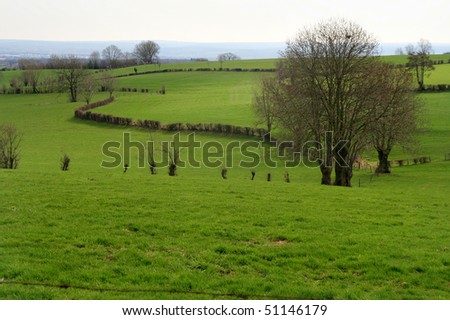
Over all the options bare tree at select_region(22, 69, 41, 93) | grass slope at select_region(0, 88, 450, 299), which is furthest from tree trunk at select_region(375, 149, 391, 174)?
bare tree at select_region(22, 69, 41, 93)

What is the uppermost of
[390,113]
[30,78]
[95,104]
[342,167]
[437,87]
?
[30,78]

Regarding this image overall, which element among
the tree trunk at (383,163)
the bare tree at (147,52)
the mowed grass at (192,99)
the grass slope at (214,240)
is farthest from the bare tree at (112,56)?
the grass slope at (214,240)

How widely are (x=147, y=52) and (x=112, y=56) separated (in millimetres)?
13217

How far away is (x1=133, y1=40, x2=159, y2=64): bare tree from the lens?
547 feet

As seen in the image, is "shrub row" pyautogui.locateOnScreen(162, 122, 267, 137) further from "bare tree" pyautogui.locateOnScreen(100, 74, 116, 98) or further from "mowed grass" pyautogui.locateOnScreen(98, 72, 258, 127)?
"bare tree" pyautogui.locateOnScreen(100, 74, 116, 98)

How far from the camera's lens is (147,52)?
6722 inches

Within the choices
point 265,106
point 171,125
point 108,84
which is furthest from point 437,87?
point 108,84

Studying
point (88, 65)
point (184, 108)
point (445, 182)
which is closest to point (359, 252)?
point (445, 182)

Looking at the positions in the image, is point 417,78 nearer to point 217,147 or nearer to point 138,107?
point 217,147

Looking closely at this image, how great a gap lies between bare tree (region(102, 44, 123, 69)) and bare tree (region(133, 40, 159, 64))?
22.8 ft

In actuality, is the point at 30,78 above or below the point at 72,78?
above

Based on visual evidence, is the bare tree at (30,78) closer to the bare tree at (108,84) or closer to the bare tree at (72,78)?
the bare tree at (72,78)

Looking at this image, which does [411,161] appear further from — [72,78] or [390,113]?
[72,78]

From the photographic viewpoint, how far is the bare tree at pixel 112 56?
163000 millimetres
